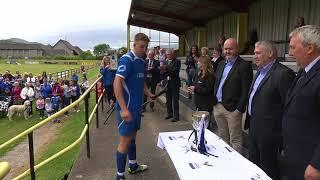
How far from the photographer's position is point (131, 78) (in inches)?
177

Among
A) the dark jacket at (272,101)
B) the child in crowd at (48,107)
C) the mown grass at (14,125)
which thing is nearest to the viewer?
the dark jacket at (272,101)

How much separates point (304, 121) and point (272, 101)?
98cm

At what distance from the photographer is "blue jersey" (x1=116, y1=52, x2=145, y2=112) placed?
4.43 metres

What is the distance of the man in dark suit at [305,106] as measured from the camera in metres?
2.78

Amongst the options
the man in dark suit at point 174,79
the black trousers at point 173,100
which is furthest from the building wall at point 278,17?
the black trousers at point 173,100

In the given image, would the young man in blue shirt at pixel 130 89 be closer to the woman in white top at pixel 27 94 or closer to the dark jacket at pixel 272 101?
the dark jacket at pixel 272 101

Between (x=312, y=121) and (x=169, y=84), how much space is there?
19.5 feet

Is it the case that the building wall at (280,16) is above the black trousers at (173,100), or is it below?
above

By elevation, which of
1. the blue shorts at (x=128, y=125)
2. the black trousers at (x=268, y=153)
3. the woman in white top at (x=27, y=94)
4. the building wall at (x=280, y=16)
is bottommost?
the woman in white top at (x=27, y=94)

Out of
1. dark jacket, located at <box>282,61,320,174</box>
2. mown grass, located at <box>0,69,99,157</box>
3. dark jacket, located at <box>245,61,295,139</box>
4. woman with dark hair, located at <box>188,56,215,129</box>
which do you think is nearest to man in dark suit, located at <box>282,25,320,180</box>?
dark jacket, located at <box>282,61,320,174</box>

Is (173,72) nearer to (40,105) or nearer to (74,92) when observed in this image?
(40,105)

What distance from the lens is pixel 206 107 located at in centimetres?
612

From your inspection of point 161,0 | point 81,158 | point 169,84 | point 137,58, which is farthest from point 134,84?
point 161,0

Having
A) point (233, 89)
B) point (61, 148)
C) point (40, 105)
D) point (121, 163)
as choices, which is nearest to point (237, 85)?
point (233, 89)
